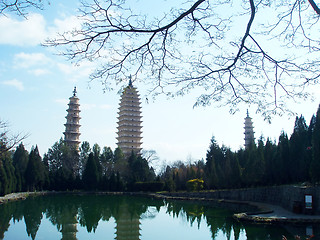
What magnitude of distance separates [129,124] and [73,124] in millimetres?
7217

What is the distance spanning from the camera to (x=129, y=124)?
42.5 metres

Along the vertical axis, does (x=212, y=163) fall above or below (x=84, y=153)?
below

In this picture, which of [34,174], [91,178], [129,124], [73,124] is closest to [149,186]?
[91,178]

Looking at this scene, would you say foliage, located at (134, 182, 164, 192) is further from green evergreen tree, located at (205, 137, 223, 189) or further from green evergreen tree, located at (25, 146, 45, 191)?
green evergreen tree, located at (25, 146, 45, 191)

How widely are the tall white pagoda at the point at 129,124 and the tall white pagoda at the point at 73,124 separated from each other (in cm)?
549

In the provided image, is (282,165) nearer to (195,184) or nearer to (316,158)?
(316,158)

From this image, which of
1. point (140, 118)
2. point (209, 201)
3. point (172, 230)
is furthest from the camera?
point (140, 118)

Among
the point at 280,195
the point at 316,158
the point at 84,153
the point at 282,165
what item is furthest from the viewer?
the point at 84,153

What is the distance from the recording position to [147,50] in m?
3.50

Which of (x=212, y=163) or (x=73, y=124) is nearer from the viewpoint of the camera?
(x=212, y=163)

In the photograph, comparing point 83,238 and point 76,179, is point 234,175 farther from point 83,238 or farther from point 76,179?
point 76,179

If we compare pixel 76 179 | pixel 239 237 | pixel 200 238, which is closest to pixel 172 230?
pixel 200 238

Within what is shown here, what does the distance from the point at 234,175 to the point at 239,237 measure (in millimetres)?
12112

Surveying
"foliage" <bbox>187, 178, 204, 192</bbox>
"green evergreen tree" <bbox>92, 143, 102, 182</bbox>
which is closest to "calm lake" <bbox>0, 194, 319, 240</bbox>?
"foliage" <bbox>187, 178, 204, 192</bbox>
